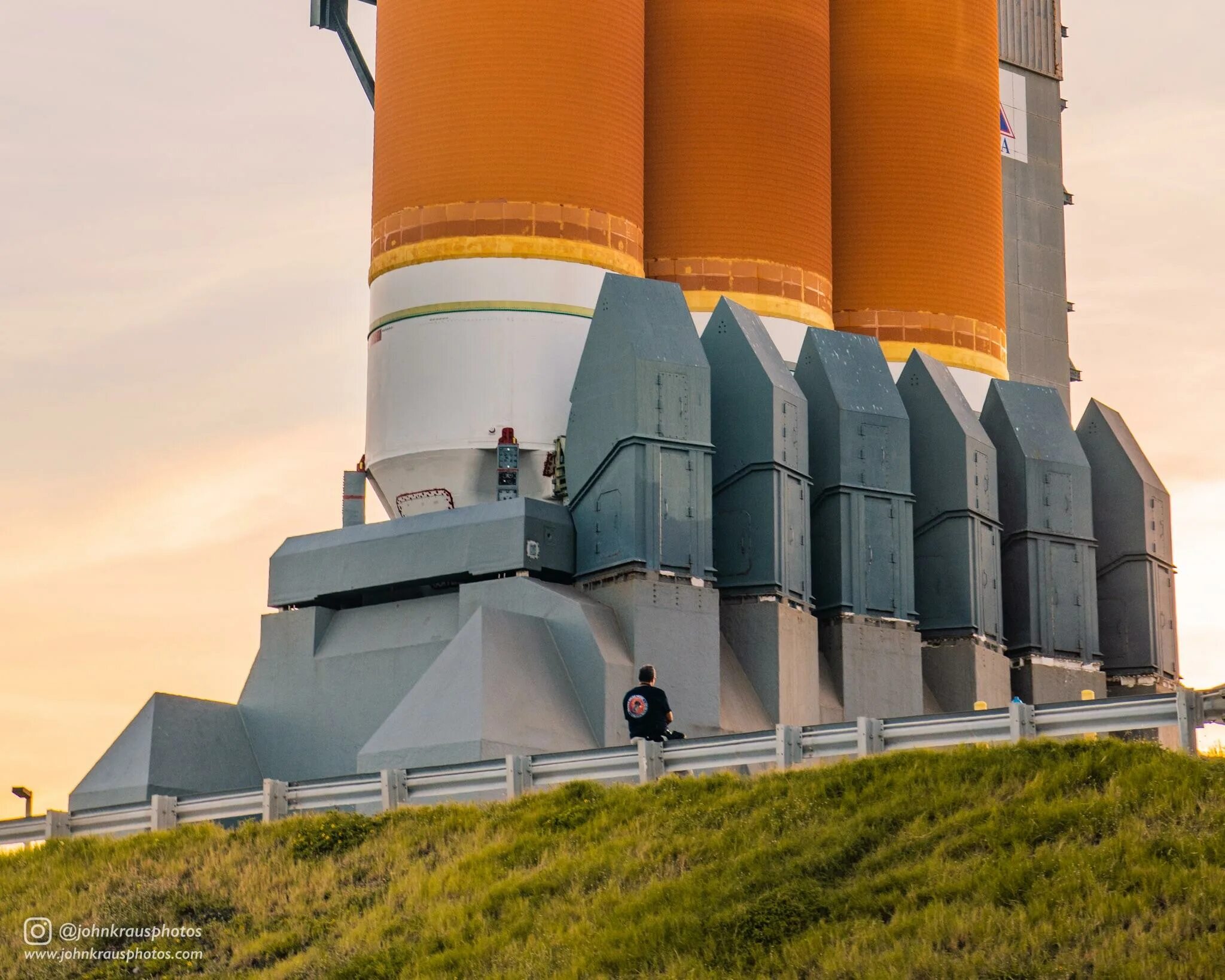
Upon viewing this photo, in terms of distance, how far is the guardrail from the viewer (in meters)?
21.8

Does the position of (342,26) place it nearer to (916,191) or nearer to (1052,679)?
(916,191)

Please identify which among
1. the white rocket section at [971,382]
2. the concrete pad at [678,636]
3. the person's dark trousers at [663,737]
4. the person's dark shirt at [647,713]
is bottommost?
the person's dark trousers at [663,737]

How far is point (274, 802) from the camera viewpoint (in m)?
26.2

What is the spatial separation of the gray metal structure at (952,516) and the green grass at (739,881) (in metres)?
18.9

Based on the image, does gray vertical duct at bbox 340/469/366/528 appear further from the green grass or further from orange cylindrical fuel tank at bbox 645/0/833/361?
the green grass

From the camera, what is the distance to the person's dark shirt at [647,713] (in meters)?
25.2

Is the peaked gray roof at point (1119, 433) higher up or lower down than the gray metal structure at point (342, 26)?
lower down

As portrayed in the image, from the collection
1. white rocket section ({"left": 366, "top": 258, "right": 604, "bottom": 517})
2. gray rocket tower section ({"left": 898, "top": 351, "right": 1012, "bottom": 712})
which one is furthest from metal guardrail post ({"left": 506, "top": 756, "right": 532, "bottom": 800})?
gray rocket tower section ({"left": 898, "top": 351, "right": 1012, "bottom": 712})

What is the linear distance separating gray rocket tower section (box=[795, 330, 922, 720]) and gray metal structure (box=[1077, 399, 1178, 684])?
24.1 ft

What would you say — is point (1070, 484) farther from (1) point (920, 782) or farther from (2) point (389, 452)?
(1) point (920, 782)

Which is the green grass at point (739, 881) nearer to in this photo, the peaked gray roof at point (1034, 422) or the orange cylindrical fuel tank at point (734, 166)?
the orange cylindrical fuel tank at point (734, 166)

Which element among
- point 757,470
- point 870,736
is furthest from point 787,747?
point 757,470

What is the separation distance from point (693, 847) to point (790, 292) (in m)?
23.9

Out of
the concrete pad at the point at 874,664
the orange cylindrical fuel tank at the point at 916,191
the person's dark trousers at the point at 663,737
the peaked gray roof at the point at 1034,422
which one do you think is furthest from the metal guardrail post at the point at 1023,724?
the orange cylindrical fuel tank at the point at 916,191
